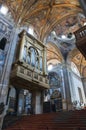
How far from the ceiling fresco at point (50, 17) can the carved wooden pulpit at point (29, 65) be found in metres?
2.50

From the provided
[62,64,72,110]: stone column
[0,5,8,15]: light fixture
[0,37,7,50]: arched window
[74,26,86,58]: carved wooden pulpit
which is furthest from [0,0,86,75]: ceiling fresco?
[74,26,86,58]: carved wooden pulpit

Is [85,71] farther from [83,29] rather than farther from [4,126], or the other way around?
[4,126]

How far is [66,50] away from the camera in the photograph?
62.2 feet

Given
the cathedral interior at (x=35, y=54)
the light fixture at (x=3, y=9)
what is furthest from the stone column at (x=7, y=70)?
the light fixture at (x=3, y=9)

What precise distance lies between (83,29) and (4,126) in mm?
7474

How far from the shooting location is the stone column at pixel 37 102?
10.4m

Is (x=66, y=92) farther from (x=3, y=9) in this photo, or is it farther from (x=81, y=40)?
(x=3, y=9)

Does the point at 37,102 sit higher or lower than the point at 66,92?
lower

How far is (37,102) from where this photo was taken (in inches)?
421

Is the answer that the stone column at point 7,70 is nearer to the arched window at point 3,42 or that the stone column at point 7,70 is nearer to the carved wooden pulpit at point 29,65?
the carved wooden pulpit at point 29,65

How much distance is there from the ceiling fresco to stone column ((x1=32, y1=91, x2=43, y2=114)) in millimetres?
6952

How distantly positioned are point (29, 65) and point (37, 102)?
3.42 meters

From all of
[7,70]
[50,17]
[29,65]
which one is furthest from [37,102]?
[50,17]

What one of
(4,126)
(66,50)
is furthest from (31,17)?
(4,126)
